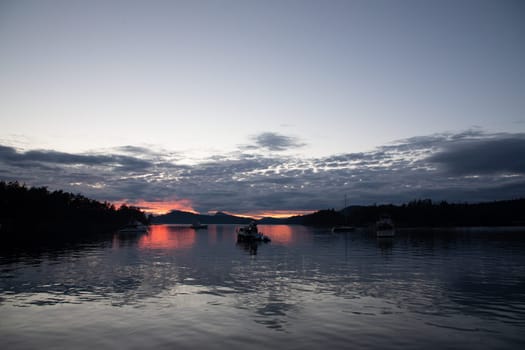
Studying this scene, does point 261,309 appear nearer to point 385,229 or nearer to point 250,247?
point 250,247

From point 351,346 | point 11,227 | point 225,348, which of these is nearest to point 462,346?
point 351,346

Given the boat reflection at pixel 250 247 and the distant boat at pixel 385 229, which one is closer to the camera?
the boat reflection at pixel 250 247

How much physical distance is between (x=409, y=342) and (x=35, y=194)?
21113cm

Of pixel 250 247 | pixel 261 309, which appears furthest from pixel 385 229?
Answer: pixel 261 309

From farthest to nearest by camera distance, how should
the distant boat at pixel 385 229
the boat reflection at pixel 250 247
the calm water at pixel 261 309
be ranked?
the distant boat at pixel 385 229, the boat reflection at pixel 250 247, the calm water at pixel 261 309

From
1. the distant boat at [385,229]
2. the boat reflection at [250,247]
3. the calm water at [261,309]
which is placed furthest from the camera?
the distant boat at [385,229]

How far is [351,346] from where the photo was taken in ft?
73.6

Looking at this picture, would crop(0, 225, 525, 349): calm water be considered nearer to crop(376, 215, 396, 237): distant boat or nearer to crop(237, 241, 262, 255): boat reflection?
crop(237, 241, 262, 255): boat reflection

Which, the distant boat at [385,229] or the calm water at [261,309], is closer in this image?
the calm water at [261,309]

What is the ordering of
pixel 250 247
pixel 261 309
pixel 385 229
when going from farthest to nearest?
pixel 385 229, pixel 250 247, pixel 261 309

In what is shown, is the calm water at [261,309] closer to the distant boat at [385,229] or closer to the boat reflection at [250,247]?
the boat reflection at [250,247]

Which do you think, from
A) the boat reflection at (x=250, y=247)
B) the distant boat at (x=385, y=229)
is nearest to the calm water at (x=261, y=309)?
the boat reflection at (x=250, y=247)

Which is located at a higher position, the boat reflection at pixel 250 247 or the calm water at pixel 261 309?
the calm water at pixel 261 309

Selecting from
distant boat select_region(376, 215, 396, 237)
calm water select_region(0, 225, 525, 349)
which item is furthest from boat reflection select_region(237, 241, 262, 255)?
distant boat select_region(376, 215, 396, 237)
